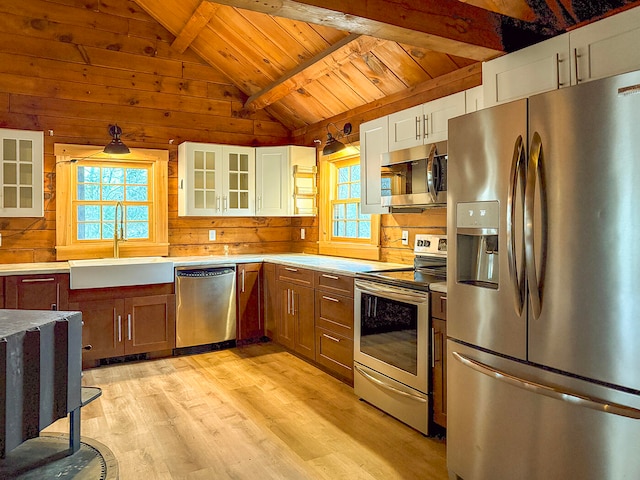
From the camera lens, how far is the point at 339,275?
3.69m

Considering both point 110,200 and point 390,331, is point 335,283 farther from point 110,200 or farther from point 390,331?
point 110,200

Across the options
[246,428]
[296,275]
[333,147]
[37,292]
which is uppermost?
[333,147]

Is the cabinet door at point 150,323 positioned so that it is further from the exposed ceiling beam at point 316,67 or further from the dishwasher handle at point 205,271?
the exposed ceiling beam at point 316,67

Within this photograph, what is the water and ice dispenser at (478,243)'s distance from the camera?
Answer: 82.9 inches

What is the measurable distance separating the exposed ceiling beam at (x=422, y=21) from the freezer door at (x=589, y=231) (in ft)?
2.57

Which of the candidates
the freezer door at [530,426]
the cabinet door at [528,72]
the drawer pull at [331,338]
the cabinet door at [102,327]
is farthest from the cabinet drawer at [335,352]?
the cabinet door at [528,72]

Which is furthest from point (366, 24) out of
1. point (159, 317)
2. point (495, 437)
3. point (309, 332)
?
point (159, 317)

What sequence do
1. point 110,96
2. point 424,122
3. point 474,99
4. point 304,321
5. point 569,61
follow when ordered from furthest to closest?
point 110,96 < point 304,321 < point 424,122 < point 474,99 < point 569,61

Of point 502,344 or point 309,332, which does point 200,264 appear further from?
point 502,344

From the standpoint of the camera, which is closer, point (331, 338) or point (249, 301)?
point (331, 338)

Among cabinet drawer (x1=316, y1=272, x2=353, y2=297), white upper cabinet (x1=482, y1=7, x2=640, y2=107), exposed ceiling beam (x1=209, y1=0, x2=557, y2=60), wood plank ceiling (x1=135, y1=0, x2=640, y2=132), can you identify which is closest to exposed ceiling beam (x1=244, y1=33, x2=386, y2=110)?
wood plank ceiling (x1=135, y1=0, x2=640, y2=132)

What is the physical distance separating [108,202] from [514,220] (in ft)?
13.5

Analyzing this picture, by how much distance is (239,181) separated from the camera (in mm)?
5180

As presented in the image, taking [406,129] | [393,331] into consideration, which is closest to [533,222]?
[393,331]
